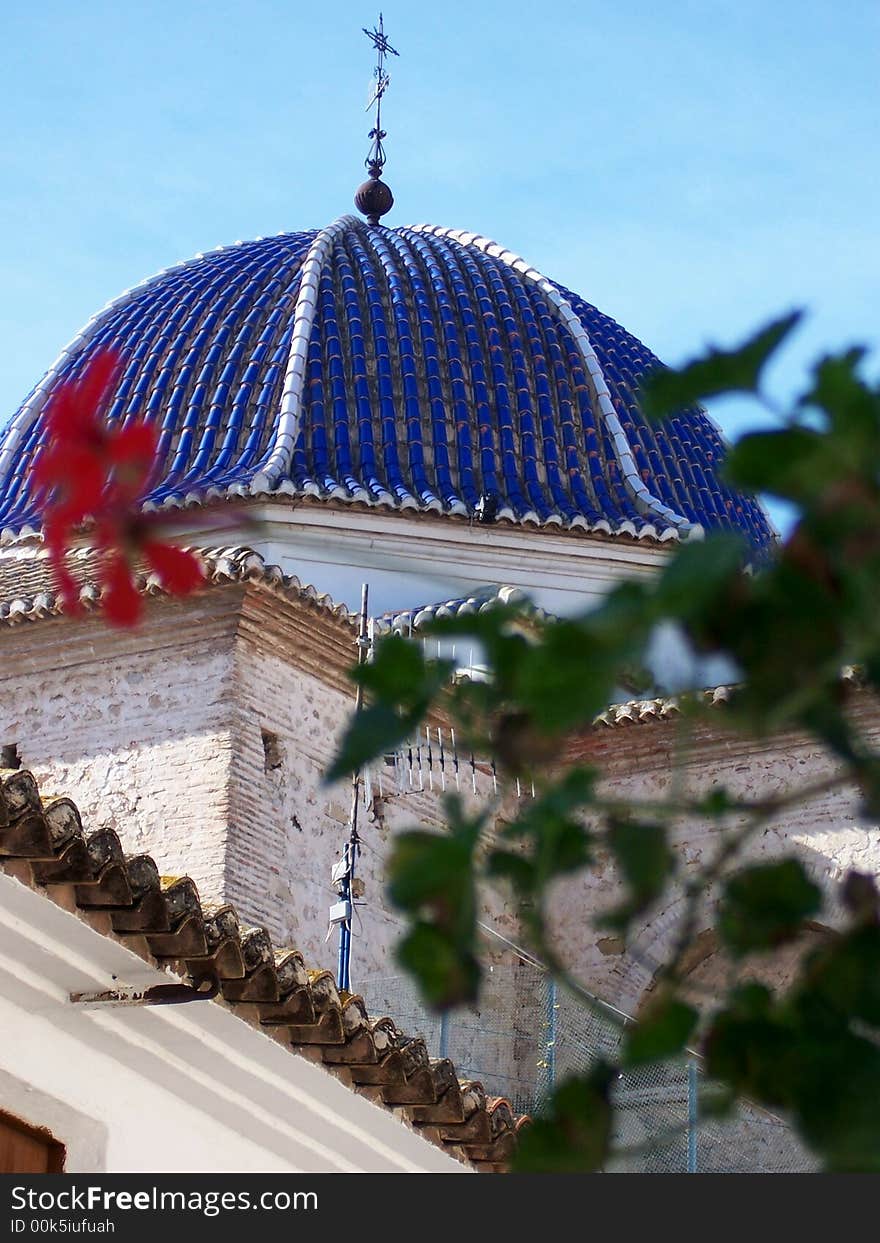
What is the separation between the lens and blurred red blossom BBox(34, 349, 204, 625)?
1.27 metres

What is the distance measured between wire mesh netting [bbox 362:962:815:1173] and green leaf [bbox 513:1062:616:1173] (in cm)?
683

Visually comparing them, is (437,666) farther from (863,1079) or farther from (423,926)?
(863,1079)

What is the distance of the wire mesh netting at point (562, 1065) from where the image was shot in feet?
28.7

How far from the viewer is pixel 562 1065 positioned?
938cm

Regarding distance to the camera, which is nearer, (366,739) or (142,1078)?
(366,739)

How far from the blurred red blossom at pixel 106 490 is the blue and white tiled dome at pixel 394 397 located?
988cm

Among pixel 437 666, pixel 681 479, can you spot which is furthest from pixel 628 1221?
pixel 681 479

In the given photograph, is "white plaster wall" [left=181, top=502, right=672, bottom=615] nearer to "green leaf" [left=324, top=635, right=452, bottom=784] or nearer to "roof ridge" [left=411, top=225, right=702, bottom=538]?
"roof ridge" [left=411, top=225, right=702, bottom=538]

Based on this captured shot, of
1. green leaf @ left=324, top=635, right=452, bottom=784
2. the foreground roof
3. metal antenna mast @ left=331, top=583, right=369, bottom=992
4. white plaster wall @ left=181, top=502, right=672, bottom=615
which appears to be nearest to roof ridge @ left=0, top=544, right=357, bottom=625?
metal antenna mast @ left=331, top=583, right=369, bottom=992

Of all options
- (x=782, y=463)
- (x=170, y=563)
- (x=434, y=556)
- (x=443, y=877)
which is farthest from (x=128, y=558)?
(x=434, y=556)

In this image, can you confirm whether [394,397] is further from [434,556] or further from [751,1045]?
[751,1045]

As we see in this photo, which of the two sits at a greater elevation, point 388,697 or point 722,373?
point 722,373

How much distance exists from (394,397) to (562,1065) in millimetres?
4618

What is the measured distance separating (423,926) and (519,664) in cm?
18
